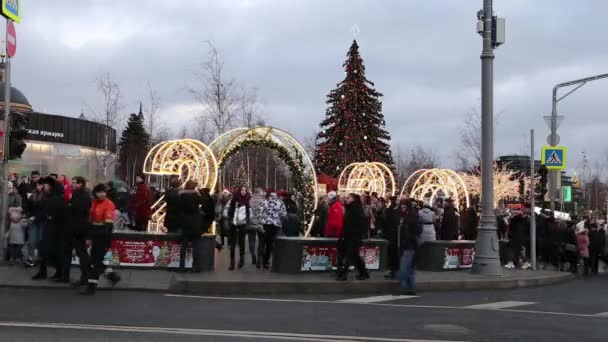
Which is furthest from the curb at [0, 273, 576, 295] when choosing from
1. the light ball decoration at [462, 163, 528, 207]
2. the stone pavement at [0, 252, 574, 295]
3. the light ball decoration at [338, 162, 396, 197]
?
the light ball decoration at [462, 163, 528, 207]

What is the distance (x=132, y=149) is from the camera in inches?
2453

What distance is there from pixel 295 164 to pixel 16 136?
25.2 ft

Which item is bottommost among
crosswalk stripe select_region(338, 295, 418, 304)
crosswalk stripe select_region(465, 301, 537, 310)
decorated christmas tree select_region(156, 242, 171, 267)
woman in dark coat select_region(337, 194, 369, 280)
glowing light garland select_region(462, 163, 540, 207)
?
crosswalk stripe select_region(465, 301, 537, 310)

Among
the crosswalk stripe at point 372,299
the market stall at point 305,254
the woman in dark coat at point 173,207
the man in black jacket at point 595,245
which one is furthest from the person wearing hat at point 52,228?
the man in black jacket at point 595,245

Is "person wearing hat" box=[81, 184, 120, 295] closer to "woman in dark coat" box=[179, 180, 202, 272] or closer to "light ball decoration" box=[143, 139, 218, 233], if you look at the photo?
"woman in dark coat" box=[179, 180, 202, 272]

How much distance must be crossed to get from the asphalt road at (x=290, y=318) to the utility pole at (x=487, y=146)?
8.48 feet

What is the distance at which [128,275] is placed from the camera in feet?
41.3

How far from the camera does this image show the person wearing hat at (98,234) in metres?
10.9

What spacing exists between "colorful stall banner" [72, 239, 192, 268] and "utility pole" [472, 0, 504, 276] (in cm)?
668

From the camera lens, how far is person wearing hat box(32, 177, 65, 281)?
11539mm

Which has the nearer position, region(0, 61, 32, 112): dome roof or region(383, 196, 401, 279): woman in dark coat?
region(383, 196, 401, 279): woman in dark coat

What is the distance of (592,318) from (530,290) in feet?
13.2

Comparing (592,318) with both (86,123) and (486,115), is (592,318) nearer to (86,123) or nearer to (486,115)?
(486,115)

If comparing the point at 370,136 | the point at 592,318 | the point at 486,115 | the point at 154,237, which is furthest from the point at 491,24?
the point at 370,136
